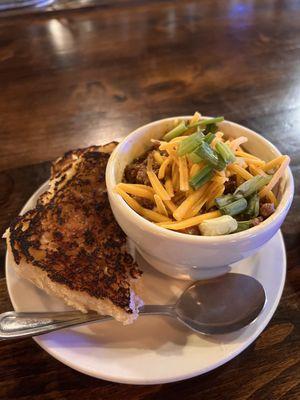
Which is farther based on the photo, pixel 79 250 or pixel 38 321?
pixel 79 250

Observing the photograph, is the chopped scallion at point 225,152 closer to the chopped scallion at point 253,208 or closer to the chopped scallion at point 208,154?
the chopped scallion at point 208,154

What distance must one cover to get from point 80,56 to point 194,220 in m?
2.00

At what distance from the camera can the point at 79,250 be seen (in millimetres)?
1229

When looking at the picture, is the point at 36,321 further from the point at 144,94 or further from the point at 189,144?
the point at 144,94

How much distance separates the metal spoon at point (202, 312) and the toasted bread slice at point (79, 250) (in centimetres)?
7

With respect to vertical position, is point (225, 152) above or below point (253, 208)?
above

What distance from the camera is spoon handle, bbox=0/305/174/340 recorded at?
108 cm

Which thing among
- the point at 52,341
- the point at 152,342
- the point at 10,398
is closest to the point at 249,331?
the point at 152,342

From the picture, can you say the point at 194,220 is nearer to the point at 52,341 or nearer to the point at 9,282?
the point at 52,341

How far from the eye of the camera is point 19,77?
2.46 m

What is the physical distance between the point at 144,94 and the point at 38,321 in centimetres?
168

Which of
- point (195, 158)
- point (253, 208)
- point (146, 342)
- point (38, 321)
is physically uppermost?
point (195, 158)

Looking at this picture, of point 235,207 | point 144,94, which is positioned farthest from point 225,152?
point 144,94

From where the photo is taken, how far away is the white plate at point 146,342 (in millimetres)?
1041
